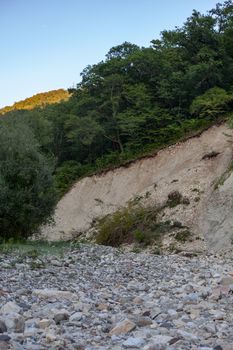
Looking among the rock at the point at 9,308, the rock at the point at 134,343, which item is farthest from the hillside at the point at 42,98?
the rock at the point at 134,343

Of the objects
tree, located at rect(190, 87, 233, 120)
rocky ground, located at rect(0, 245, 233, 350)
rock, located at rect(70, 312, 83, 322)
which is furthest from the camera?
tree, located at rect(190, 87, 233, 120)

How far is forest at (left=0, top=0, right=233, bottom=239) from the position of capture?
39.3 meters

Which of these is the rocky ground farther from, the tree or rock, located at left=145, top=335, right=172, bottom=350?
→ the tree

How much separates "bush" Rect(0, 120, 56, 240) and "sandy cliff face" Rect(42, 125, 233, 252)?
5.70 meters

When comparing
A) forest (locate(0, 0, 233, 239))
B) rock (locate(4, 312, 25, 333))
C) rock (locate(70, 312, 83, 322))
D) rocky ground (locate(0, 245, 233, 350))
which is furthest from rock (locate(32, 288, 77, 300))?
forest (locate(0, 0, 233, 239))

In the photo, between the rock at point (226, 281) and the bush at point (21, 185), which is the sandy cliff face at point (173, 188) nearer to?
the bush at point (21, 185)

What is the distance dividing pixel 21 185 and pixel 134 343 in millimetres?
17097

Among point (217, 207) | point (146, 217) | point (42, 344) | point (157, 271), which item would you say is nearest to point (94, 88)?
point (146, 217)

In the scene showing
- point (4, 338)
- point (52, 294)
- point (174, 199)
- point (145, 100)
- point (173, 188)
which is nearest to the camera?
point (4, 338)

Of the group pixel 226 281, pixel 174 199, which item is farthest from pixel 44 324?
pixel 174 199

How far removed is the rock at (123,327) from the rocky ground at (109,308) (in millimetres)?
14

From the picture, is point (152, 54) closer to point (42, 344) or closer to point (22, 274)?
point (22, 274)

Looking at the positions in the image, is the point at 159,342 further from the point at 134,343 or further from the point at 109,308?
the point at 109,308

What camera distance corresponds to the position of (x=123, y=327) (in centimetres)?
626
